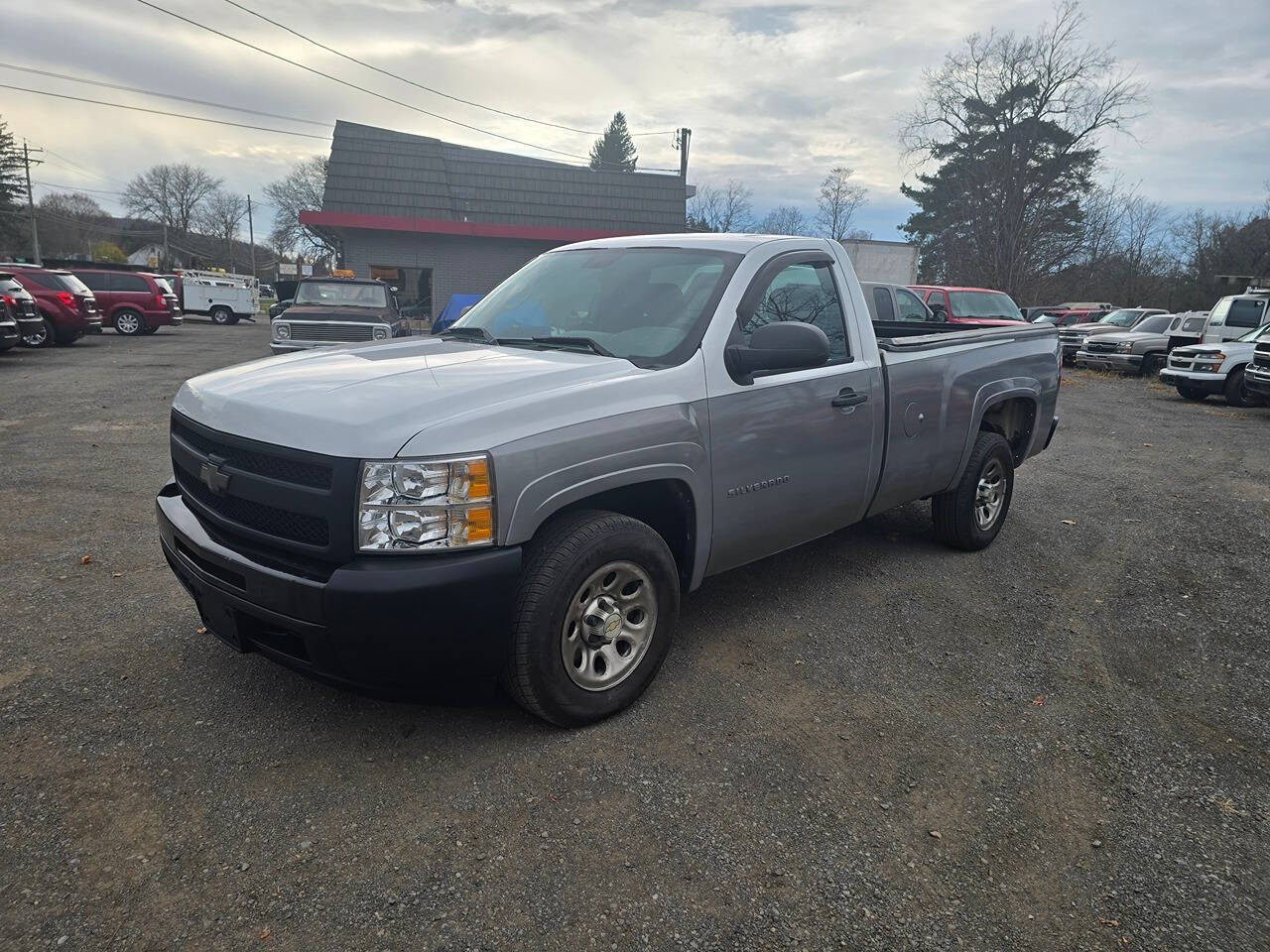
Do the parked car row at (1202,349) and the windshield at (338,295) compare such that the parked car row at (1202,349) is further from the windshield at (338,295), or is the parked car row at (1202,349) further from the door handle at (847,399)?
the windshield at (338,295)

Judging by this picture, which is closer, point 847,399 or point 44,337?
point 847,399

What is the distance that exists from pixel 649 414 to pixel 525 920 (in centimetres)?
174

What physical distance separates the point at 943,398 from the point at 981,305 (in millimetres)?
13907

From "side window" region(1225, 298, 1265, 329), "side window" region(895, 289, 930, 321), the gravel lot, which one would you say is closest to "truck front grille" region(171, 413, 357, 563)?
the gravel lot

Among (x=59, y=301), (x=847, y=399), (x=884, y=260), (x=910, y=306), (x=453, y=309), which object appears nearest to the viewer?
(x=847, y=399)

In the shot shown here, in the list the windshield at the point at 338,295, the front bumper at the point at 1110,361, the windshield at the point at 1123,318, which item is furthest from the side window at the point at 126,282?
the windshield at the point at 1123,318

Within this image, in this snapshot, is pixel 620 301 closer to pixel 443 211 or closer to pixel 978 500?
pixel 978 500

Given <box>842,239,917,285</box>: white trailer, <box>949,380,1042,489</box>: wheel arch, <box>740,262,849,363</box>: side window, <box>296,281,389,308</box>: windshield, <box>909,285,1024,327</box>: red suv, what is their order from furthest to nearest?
<box>842,239,917,285</box>: white trailer
<box>909,285,1024,327</box>: red suv
<box>296,281,389,308</box>: windshield
<box>949,380,1042,489</box>: wheel arch
<box>740,262,849,363</box>: side window

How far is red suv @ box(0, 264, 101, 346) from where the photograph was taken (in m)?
17.8

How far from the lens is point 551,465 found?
2.79 m

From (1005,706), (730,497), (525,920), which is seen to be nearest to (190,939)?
(525,920)

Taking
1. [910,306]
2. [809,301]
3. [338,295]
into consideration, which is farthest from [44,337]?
[809,301]

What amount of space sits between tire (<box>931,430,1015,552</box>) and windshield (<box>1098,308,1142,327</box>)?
21.1m

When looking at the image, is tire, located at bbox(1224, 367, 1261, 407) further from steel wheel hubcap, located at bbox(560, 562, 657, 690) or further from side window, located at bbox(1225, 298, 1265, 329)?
steel wheel hubcap, located at bbox(560, 562, 657, 690)
